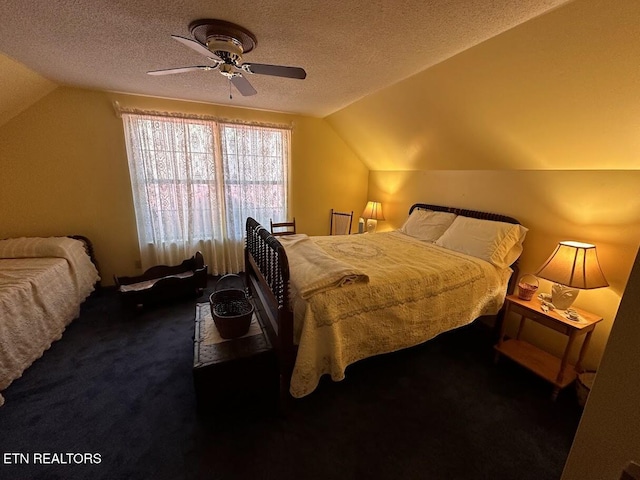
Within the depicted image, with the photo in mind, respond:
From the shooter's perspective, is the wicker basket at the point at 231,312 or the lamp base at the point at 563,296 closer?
the wicker basket at the point at 231,312

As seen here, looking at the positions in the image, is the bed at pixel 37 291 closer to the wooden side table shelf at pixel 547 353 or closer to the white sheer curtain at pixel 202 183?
the white sheer curtain at pixel 202 183

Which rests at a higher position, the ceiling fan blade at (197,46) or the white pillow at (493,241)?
the ceiling fan blade at (197,46)

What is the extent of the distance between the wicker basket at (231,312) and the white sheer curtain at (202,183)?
6.18ft

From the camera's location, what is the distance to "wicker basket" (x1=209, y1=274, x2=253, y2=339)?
5.76 ft

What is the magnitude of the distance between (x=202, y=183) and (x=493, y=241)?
3.45 meters

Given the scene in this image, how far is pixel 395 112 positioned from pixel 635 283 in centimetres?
279

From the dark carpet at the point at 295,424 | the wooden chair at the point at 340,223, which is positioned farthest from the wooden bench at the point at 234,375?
the wooden chair at the point at 340,223

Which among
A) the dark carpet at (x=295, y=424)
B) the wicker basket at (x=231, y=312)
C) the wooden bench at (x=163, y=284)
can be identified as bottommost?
the dark carpet at (x=295, y=424)

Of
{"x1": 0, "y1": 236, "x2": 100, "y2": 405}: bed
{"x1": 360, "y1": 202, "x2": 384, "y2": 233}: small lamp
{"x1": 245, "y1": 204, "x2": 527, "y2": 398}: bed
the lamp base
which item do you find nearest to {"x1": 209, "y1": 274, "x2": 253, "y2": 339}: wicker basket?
{"x1": 245, "y1": 204, "x2": 527, "y2": 398}: bed

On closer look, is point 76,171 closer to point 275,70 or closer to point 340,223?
→ point 275,70

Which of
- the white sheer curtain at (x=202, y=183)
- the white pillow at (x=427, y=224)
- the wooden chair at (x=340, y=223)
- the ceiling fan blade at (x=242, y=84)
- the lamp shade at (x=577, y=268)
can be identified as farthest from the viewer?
the wooden chair at (x=340, y=223)

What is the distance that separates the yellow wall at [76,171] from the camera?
2.82 metres

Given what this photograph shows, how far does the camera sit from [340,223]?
4.32 m

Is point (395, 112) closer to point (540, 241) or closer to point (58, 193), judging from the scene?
point (540, 241)
